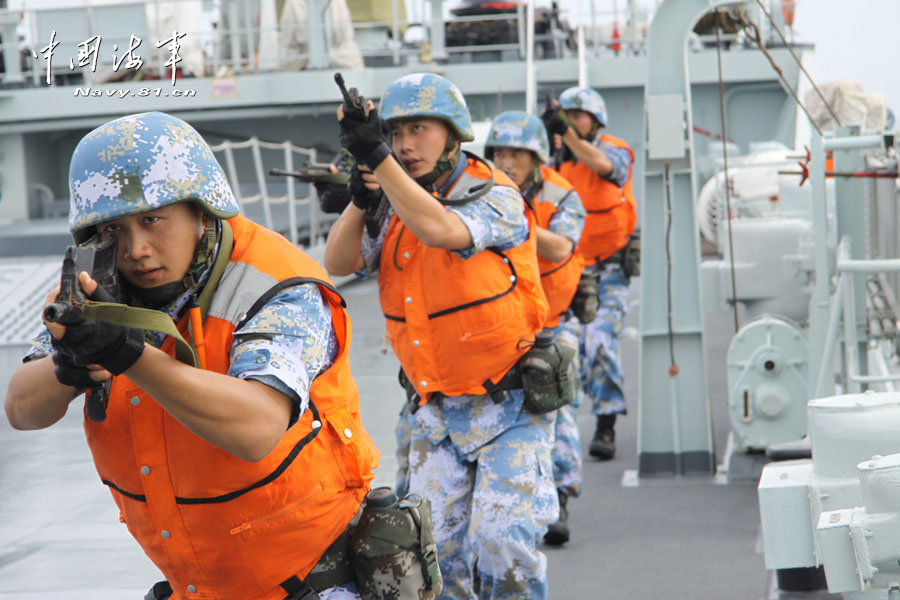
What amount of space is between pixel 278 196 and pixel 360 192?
1645cm

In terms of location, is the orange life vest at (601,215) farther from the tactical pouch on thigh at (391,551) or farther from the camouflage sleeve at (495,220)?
the tactical pouch on thigh at (391,551)

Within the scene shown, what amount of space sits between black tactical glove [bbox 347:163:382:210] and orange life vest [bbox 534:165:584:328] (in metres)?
2.12

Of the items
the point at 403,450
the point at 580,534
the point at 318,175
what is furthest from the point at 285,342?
the point at 580,534

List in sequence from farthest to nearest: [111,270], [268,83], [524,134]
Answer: [268,83], [524,134], [111,270]

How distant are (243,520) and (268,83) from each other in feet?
57.5

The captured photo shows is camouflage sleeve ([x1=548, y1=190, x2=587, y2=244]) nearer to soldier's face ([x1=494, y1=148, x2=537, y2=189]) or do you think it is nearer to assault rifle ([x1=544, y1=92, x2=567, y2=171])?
soldier's face ([x1=494, y1=148, x2=537, y2=189])

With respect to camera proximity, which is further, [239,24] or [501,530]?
[239,24]

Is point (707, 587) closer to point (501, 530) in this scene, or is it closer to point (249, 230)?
point (501, 530)

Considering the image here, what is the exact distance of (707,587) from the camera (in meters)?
5.20

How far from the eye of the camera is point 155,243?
2.26 metres

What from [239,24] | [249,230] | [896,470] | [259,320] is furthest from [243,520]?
[239,24]

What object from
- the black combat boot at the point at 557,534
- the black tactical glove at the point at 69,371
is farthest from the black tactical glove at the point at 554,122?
the black tactical glove at the point at 69,371

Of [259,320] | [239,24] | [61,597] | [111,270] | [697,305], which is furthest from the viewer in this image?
[239,24]

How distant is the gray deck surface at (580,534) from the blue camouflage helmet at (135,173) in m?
3.05
